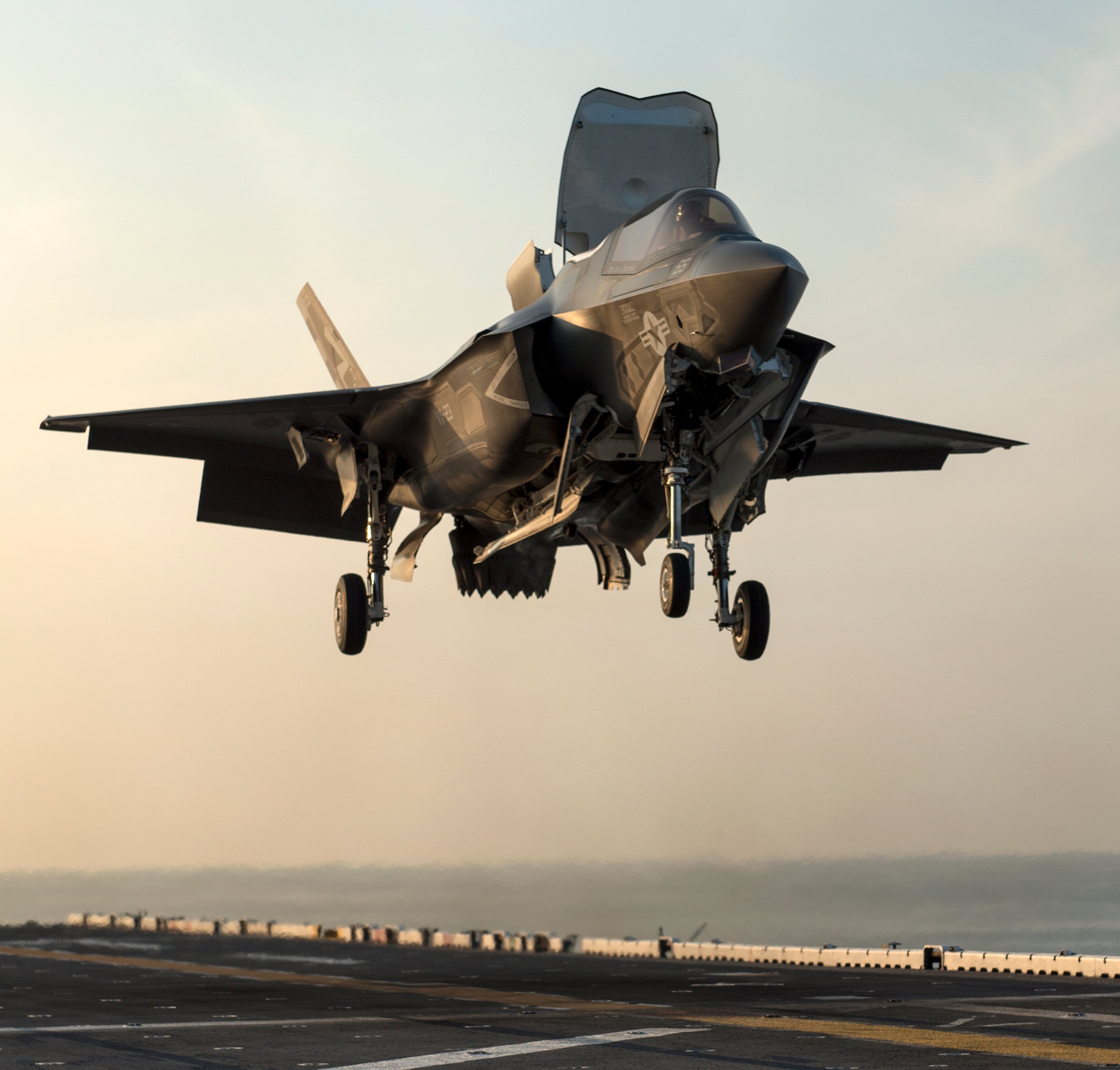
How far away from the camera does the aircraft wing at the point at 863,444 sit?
22.0 metres

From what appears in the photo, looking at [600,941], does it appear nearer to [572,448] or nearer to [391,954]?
[391,954]

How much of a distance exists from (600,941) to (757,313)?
28.3m

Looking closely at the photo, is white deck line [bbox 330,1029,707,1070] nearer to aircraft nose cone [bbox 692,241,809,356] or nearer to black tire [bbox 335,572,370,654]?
aircraft nose cone [bbox 692,241,809,356]

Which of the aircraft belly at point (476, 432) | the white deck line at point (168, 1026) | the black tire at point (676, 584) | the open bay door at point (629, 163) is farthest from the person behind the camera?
the open bay door at point (629, 163)

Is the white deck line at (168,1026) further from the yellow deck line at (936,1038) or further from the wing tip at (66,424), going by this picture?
the wing tip at (66,424)

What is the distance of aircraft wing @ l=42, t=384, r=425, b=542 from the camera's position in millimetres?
20953

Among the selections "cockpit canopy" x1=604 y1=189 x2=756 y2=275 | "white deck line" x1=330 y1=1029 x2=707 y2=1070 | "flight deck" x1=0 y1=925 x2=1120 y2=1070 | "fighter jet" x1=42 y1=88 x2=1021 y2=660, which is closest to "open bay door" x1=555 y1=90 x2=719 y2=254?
"fighter jet" x1=42 y1=88 x2=1021 y2=660

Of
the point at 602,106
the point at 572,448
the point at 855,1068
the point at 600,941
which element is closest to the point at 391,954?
the point at 600,941

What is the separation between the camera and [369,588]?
71.2ft

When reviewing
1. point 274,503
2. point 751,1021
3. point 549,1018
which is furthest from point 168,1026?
point 274,503

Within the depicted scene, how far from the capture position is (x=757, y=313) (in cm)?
1482

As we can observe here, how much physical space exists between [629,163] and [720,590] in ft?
24.8

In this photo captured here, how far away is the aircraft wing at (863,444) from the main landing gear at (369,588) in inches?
288

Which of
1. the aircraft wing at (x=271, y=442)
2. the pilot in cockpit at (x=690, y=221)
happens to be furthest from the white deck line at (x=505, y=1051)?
the aircraft wing at (x=271, y=442)
